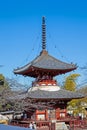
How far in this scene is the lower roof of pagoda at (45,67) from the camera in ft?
98.5

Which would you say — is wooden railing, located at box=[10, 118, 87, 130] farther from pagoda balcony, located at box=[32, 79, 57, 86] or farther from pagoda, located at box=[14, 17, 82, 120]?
pagoda balcony, located at box=[32, 79, 57, 86]

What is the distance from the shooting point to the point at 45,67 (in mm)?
30109

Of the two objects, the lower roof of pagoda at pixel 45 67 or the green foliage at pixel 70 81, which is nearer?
the lower roof of pagoda at pixel 45 67

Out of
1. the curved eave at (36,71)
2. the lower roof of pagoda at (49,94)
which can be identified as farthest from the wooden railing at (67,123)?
the curved eave at (36,71)

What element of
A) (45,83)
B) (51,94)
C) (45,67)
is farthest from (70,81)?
(51,94)

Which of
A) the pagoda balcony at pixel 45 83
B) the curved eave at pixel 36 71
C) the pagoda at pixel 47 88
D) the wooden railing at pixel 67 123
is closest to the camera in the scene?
the wooden railing at pixel 67 123

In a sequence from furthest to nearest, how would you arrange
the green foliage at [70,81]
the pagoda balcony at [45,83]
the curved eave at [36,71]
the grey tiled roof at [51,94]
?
the green foliage at [70,81], the pagoda balcony at [45,83], the curved eave at [36,71], the grey tiled roof at [51,94]

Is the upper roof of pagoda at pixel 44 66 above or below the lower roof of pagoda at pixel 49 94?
above

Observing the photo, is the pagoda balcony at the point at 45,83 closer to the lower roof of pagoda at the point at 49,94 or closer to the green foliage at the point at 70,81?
the lower roof of pagoda at the point at 49,94

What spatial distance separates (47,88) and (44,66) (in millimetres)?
2119

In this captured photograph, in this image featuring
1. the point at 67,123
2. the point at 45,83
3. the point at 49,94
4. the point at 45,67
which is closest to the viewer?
the point at 67,123

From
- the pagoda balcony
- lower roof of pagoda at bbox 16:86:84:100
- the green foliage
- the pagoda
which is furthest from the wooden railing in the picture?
the green foliage

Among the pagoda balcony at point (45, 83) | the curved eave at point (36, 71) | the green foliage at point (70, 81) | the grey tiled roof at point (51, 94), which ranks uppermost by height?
the green foliage at point (70, 81)

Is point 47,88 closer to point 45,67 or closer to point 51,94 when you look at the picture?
point 51,94
